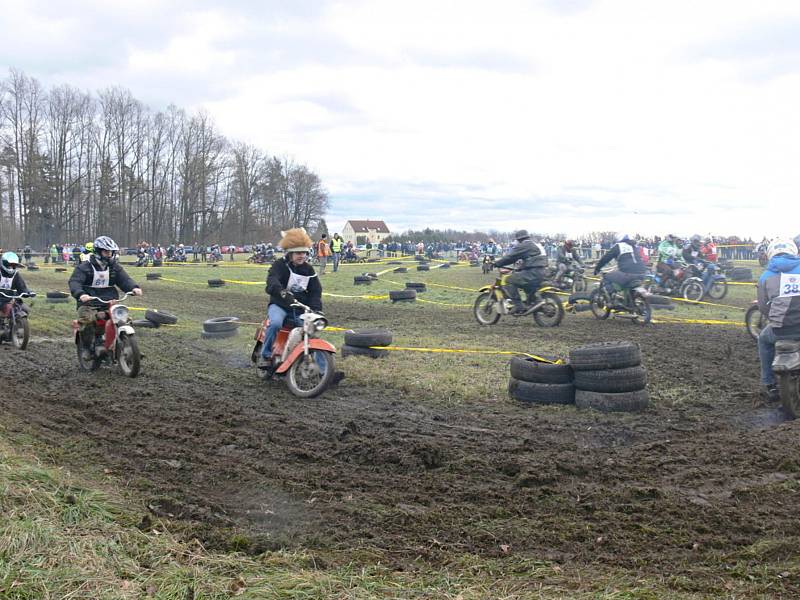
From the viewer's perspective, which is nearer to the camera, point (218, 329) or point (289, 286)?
point (289, 286)

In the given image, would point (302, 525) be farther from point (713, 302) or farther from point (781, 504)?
point (713, 302)

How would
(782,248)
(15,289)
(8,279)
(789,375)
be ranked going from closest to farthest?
1. (789,375)
2. (782,248)
3. (8,279)
4. (15,289)

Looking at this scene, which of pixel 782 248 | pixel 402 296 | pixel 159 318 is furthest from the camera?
pixel 402 296

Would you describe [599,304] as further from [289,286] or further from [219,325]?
[289,286]

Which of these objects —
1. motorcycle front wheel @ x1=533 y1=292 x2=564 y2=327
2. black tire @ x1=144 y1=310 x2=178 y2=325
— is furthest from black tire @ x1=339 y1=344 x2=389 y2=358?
black tire @ x1=144 y1=310 x2=178 y2=325

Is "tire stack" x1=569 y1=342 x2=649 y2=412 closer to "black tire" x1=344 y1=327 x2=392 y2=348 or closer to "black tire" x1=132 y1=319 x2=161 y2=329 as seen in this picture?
"black tire" x1=344 y1=327 x2=392 y2=348

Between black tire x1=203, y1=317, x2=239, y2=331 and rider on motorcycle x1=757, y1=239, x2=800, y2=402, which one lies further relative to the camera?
black tire x1=203, y1=317, x2=239, y2=331

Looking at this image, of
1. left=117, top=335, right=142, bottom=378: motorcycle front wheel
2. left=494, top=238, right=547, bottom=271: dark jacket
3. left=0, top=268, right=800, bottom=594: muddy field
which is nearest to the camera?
left=0, top=268, right=800, bottom=594: muddy field

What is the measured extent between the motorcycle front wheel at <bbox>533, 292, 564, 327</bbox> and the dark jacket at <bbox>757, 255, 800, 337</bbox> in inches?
242

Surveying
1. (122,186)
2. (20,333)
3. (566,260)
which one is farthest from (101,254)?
(122,186)

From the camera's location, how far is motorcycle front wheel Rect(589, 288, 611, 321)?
48.4ft

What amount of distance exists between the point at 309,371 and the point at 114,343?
3.08 m

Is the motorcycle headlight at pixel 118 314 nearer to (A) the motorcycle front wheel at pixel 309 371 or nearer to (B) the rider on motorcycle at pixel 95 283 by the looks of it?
(B) the rider on motorcycle at pixel 95 283

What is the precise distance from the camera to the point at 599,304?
14984mm
